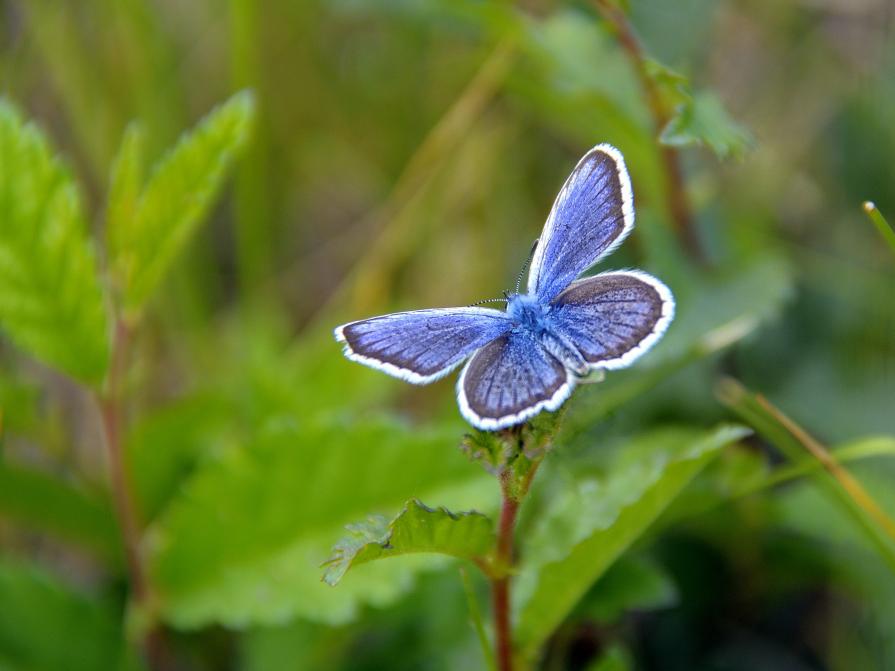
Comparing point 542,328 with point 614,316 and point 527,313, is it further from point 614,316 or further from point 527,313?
point 614,316

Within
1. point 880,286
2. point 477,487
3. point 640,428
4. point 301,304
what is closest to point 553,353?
point 477,487

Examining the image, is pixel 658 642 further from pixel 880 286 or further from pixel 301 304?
pixel 301 304

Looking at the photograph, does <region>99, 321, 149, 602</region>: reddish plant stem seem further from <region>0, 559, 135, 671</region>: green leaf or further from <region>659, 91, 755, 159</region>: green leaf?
<region>659, 91, 755, 159</region>: green leaf

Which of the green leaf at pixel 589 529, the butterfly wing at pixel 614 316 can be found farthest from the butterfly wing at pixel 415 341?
the green leaf at pixel 589 529

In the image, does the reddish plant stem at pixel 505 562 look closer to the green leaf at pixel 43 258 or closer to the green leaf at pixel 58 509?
the green leaf at pixel 43 258

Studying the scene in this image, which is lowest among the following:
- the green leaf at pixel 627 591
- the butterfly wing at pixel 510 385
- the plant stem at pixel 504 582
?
the green leaf at pixel 627 591
